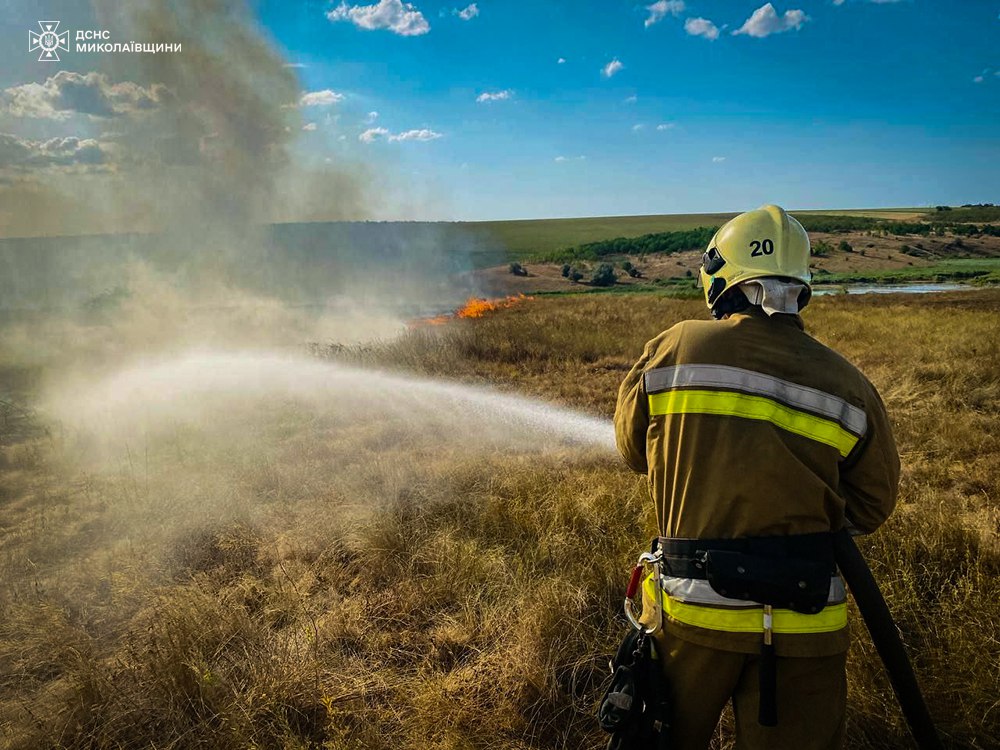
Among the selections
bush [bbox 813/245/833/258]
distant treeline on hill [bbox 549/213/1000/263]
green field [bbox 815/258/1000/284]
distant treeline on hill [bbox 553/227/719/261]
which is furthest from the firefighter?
distant treeline on hill [bbox 553/227/719/261]

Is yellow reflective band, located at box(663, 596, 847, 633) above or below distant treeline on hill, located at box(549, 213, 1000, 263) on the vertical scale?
below

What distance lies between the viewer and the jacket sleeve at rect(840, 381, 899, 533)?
1849 mm

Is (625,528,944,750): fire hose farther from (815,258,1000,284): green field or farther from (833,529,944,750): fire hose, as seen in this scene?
(815,258,1000,284): green field

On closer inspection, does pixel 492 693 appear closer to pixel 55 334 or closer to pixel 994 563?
pixel 994 563

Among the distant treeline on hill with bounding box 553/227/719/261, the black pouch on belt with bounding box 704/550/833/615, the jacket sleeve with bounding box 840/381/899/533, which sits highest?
the distant treeline on hill with bounding box 553/227/719/261

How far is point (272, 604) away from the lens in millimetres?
3820

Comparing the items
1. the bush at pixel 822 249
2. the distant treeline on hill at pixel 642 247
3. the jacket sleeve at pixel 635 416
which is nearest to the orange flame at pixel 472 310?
the jacket sleeve at pixel 635 416

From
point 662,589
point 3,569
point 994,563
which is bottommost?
point 3,569

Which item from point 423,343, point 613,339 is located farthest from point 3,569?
point 613,339

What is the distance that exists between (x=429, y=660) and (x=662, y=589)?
1878 mm

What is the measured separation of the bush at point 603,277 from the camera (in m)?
45.0

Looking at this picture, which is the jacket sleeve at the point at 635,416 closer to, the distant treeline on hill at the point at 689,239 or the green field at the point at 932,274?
the green field at the point at 932,274

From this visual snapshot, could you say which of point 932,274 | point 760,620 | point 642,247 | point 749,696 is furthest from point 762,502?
point 642,247

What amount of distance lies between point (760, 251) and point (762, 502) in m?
0.86
